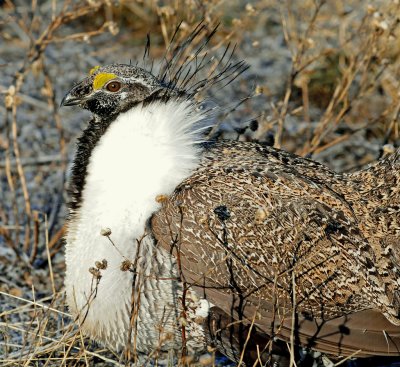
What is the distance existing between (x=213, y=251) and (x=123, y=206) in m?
0.46

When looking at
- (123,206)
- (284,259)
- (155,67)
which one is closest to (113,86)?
(123,206)

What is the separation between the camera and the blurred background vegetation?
4375mm

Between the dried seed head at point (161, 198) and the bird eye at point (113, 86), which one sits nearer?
the dried seed head at point (161, 198)

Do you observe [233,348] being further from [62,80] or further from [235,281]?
[62,80]

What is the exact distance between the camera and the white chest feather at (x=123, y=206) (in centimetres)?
346

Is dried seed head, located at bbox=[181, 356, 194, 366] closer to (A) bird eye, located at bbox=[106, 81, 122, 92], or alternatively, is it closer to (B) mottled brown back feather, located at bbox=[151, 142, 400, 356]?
(B) mottled brown back feather, located at bbox=[151, 142, 400, 356]

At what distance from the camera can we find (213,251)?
3408 mm

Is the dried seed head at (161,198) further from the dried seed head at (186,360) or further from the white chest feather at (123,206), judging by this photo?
the dried seed head at (186,360)

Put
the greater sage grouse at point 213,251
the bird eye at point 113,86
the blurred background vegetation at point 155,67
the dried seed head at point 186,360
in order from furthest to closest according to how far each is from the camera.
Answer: the blurred background vegetation at point 155,67, the bird eye at point 113,86, the greater sage grouse at point 213,251, the dried seed head at point 186,360

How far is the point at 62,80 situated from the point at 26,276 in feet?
8.85

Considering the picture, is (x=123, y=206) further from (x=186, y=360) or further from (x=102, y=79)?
(x=186, y=360)

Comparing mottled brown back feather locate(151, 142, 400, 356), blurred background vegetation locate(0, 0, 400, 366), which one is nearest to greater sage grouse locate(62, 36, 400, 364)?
mottled brown back feather locate(151, 142, 400, 356)

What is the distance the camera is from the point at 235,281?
3404 mm

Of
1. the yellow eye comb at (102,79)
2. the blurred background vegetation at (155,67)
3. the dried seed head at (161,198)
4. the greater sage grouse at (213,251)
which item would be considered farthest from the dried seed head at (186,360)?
the yellow eye comb at (102,79)
